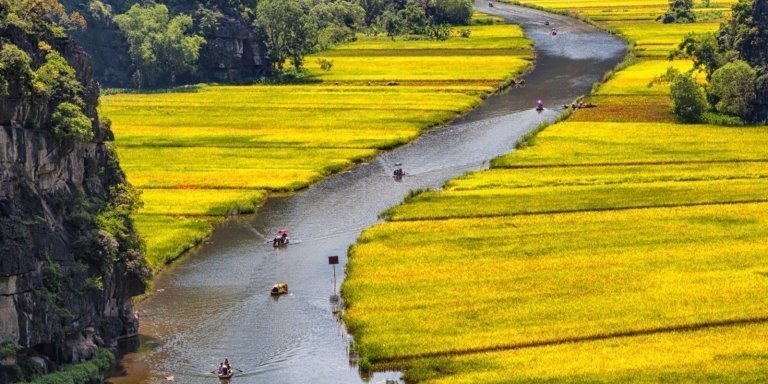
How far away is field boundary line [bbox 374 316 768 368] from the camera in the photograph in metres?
53.1

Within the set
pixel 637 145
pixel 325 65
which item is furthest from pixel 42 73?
pixel 325 65

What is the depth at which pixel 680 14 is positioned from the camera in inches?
7308

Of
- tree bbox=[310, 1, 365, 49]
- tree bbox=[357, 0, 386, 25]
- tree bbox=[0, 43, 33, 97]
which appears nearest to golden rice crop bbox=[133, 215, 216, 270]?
tree bbox=[0, 43, 33, 97]

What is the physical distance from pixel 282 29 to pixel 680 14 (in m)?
64.1

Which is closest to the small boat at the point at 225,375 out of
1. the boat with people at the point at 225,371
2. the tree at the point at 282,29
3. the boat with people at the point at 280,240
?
the boat with people at the point at 225,371

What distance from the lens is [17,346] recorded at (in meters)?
47.2

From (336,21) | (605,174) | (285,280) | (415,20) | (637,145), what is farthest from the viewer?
(415,20)

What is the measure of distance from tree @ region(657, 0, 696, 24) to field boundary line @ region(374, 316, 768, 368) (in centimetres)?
13516

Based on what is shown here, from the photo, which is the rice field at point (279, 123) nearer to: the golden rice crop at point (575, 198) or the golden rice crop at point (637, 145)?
the golden rice crop at point (575, 198)

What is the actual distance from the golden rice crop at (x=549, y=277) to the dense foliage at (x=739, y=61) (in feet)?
115

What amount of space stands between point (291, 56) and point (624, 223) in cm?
8300

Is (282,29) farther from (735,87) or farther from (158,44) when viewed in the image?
(735,87)

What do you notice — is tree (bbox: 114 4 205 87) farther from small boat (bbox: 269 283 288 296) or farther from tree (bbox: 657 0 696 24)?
small boat (bbox: 269 283 288 296)

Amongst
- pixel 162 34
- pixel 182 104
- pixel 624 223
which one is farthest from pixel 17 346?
pixel 162 34
